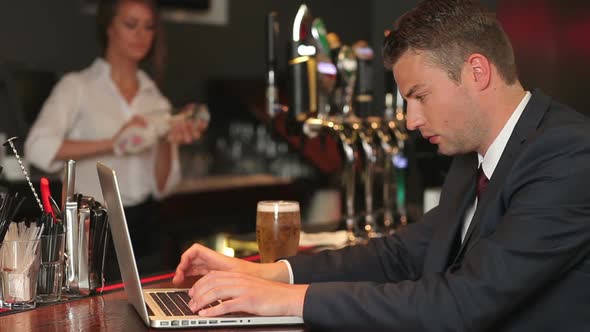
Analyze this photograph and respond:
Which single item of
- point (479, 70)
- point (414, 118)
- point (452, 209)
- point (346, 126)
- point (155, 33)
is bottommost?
point (452, 209)

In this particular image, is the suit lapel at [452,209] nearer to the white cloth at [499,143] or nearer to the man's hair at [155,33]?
the white cloth at [499,143]

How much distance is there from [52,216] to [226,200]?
→ 3216 mm

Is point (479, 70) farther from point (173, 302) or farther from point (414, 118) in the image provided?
point (173, 302)

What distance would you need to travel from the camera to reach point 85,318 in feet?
5.59

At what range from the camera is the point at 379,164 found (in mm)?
3473

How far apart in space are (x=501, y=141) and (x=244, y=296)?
2.43 feet

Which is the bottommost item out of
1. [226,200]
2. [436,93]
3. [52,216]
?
[226,200]

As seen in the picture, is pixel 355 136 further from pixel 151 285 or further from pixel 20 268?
pixel 20 268

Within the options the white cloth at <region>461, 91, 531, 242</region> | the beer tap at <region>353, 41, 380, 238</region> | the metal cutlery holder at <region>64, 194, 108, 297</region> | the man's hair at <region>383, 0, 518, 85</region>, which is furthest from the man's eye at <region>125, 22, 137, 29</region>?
the white cloth at <region>461, 91, 531, 242</region>

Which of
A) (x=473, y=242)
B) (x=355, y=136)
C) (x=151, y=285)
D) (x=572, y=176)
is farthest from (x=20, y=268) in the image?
(x=355, y=136)

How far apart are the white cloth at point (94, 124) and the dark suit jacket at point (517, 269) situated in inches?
104

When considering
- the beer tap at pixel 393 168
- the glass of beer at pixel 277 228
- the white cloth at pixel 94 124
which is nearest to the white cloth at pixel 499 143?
the glass of beer at pixel 277 228

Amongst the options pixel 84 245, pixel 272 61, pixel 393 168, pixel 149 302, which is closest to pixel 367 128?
pixel 393 168

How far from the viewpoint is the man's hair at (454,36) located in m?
1.96
